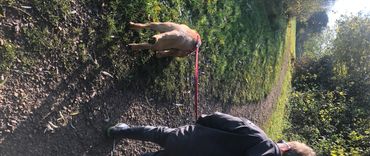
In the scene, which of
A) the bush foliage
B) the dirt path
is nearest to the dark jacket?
the dirt path

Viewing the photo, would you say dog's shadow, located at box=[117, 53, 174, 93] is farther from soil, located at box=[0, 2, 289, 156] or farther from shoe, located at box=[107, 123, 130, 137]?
shoe, located at box=[107, 123, 130, 137]

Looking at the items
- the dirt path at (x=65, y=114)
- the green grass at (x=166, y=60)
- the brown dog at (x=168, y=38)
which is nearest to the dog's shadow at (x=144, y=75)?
the green grass at (x=166, y=60)

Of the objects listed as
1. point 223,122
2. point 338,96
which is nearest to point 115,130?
point 223,122

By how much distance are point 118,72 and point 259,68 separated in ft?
20.3

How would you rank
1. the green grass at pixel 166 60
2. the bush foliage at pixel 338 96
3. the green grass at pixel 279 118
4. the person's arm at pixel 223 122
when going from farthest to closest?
the bush foliage at pixel 338 96
the green grass at pixel 279 118
the green grass at pixel 166 60
the person's arm at pixel 223 122

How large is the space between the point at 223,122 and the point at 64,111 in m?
1.59

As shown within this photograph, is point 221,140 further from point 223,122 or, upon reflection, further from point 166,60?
point 166,60

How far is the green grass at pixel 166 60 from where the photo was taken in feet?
14.5

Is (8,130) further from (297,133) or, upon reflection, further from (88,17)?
(297,133)

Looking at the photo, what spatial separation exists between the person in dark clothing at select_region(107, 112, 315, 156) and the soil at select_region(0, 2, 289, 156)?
2.97 ft

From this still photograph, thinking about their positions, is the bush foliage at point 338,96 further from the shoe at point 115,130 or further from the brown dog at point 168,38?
the shoe at point 115,130

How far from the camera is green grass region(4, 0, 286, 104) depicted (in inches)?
174

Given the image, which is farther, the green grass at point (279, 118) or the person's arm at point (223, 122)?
the green grass at point (279, 118)

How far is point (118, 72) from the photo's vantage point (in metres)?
5.23
